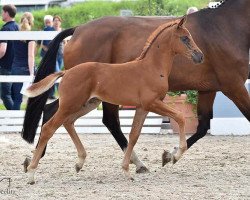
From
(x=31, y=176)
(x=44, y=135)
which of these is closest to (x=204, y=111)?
(x=44, y=135)

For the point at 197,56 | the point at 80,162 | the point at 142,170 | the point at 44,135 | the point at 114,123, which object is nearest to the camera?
the point at 197,56

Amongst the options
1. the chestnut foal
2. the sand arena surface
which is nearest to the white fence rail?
the sand arena surface

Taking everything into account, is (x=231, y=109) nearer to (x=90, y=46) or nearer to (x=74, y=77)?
(x=90, y=46)

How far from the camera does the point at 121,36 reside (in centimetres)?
909

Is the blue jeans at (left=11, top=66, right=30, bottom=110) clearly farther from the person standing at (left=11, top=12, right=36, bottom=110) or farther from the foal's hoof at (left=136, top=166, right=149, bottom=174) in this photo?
the foal's hoof at (left=136, top=166, right=149, bottom=174)

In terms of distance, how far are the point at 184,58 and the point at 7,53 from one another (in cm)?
475

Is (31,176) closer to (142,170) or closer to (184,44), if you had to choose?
(142,170)

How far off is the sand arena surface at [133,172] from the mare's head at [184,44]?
1.11 metres

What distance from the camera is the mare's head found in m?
Result: 7.64

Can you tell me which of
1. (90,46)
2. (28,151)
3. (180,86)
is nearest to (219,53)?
(180,86)

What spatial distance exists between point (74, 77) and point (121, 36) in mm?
1561

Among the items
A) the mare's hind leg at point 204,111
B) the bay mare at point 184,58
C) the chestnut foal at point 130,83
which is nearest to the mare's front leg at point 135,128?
the chestnut foal at point 130,83

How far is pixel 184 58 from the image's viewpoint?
8734 mm

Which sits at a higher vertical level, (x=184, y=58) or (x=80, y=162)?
(x=184, y=58)
